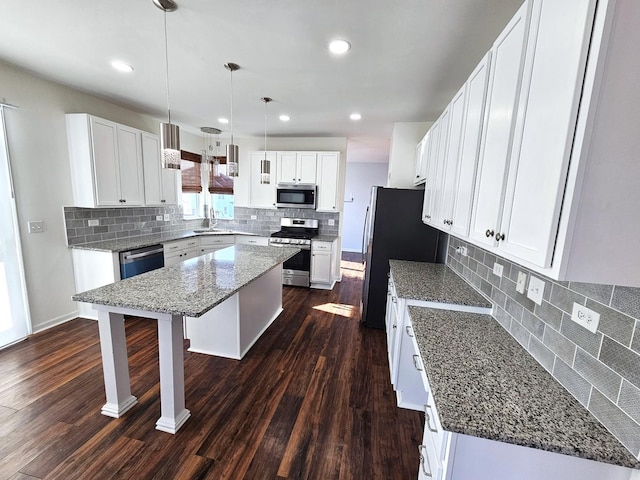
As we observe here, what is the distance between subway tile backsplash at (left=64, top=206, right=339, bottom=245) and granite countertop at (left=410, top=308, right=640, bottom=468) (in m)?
3.80

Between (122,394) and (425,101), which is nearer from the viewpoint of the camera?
(122,394)

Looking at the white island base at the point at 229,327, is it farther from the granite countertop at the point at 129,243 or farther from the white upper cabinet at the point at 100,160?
the white upper cabinet at the point at 100,160

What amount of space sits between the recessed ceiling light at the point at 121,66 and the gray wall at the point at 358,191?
5.78 m

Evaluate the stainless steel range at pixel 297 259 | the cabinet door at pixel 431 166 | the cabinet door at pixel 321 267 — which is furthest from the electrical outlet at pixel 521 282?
the stainless steel range at pixel 297 259

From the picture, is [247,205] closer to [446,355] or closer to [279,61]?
[279,61]

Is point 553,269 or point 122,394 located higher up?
point 553,269

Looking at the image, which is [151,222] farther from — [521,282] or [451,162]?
[521,282]

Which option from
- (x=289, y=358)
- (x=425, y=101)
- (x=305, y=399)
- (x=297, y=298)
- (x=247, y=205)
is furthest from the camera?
(x=247, y=205)

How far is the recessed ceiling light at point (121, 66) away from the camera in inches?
95.4

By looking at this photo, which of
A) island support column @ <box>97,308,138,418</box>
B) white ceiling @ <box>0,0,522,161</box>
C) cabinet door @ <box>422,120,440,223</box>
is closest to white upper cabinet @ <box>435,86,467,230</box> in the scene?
cabinet door @ <box>422,120,440,223</box>

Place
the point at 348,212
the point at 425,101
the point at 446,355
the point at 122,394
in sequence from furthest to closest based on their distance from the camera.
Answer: the point at 348,212
the point at 425,101
the point at 122,394
the point at 446,355

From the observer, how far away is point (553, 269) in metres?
0.82

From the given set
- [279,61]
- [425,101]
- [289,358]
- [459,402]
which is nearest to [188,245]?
[289,358]

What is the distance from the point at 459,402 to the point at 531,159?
90 cm
